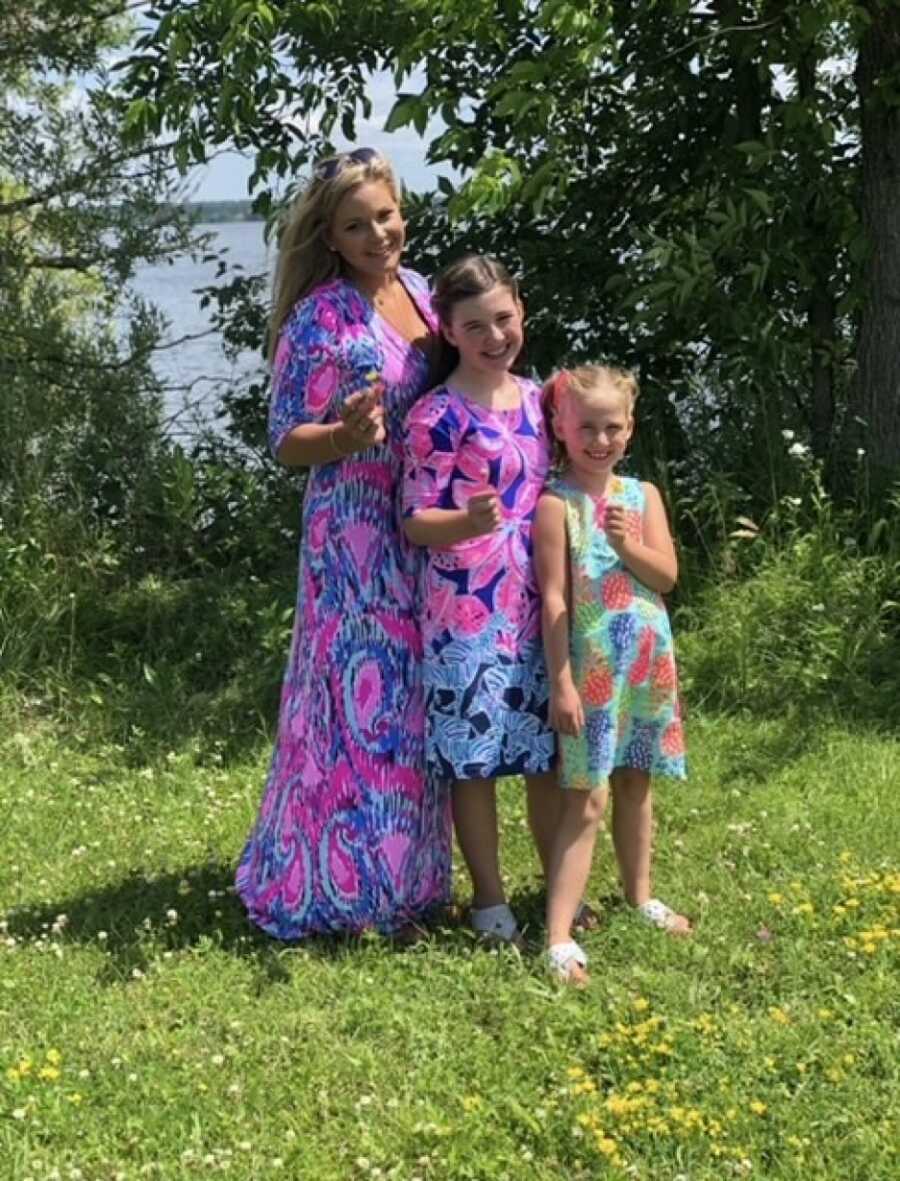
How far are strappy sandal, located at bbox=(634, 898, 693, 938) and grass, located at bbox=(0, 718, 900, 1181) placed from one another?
0.04 meters

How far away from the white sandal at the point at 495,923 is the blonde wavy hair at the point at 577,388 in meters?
1.11

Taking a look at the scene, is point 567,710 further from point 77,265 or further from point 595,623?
point 77,265

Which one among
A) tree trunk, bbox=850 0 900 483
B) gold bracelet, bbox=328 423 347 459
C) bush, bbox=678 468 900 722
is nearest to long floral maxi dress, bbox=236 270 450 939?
gold bracelet, bbox=328 423 347 459

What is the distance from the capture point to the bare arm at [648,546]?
3.37 m

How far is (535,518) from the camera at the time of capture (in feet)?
11.3

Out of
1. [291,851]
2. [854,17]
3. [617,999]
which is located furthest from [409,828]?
[854,17]

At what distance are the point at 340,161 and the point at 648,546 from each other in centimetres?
115

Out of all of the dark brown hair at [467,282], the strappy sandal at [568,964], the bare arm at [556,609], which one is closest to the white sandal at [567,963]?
the strappy sandal at [568,964]

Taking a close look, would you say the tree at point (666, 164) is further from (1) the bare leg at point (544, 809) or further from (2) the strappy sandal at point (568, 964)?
(2) the strappy sandal at point (568, 964)

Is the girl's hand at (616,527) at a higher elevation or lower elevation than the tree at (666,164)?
lower

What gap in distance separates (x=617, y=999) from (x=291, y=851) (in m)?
0.93

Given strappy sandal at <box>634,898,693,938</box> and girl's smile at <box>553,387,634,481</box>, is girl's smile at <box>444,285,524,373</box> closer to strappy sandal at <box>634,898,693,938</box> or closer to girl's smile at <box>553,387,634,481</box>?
girl's smile at <box>553,387,634,481</box>

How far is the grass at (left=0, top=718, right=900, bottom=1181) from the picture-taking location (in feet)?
9.22

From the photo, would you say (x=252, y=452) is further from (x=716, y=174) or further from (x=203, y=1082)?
(x=203, y=1082)
